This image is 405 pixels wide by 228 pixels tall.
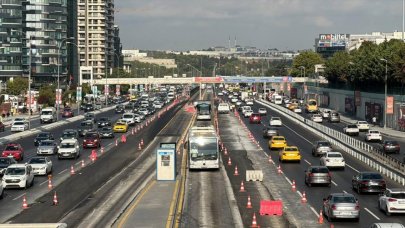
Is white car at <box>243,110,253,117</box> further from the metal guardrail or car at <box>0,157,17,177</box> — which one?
car at <box>0,157,17,177</box>

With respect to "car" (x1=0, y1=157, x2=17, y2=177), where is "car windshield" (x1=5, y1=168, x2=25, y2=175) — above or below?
above

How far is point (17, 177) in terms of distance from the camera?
4356cm

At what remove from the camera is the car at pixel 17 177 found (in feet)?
143

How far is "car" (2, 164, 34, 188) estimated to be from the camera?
43438mm

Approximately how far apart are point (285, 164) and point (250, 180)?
10735 mm

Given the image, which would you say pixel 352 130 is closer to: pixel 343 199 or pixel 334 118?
pixel 334 118

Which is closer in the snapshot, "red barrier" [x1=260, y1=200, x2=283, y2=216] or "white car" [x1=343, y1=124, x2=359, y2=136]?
"red barrier" [x1=260, y1=200, x2=283, y2=216]

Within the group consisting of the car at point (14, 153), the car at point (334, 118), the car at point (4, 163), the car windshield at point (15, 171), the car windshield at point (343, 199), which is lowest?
the car at point (334, 118)

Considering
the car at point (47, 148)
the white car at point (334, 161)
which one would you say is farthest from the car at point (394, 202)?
the car at point (47, 148)

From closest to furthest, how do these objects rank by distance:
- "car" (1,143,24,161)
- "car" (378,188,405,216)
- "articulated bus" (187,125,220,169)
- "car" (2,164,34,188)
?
"car" (378,188,405,216) → "car" (2,164,34,188) → "articulated bus" (187,125,220,169) → "car" (1,143,24,161)

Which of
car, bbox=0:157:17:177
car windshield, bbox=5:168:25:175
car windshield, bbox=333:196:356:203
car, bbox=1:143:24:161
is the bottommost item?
car, bbox=1:143:24:161

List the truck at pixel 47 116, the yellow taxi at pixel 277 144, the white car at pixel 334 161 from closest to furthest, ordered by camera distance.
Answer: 1. the white car at pixel 334 161
2. the yellow taxi at pixel 277 144
3. the truck at pixel 47 116

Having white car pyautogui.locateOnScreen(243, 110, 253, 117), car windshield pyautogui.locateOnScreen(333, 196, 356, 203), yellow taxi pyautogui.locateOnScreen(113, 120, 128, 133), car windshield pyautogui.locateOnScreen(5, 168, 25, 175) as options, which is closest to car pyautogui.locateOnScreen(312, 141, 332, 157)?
car windshield pyautogui.locateOnScreen(5, 168, 25, 175)

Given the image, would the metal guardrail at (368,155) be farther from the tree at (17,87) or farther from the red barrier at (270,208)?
the tree at (17,87)
